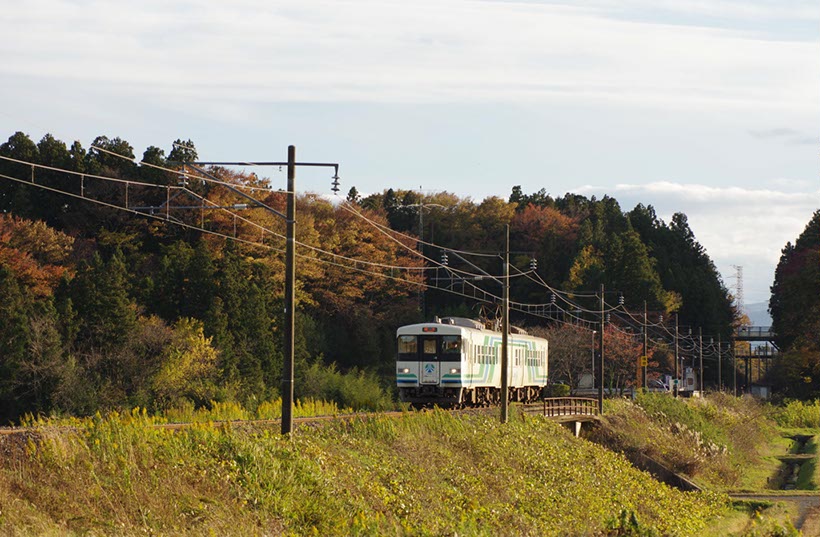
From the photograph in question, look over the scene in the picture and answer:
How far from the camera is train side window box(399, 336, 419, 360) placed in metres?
40.9

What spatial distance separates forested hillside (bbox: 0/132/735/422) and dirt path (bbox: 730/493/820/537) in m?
12.9

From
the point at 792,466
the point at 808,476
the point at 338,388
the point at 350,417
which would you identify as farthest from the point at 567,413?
the point at 350,417

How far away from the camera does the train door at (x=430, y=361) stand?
40.2 metres

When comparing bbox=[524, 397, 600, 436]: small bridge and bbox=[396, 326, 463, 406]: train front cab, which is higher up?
bbox=[396, 326, 463, 406]: train front cab

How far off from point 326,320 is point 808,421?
110 feet

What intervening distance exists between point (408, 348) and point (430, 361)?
3.91 feet

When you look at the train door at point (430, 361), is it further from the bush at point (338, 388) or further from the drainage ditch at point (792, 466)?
the drainage ditch at point (792, 466)

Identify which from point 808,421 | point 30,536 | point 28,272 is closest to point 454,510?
point 30,536

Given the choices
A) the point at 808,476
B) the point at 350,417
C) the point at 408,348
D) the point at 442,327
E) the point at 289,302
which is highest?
the point at 289,302

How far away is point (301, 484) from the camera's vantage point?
2055cm

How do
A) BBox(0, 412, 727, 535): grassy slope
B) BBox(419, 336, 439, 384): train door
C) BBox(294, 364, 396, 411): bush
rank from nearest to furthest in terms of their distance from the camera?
BBox(0, 412, 727, 535): grassy slope < BBox(419, 336, 439, 384): train door < BBox(294, 364, 396, 411): bush

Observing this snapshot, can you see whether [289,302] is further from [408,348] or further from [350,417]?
[408,348]

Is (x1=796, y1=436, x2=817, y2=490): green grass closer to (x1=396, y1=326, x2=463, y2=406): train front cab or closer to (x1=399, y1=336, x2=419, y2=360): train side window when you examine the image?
(x1=396, y1=326, x2=463, y2=406): train front cab

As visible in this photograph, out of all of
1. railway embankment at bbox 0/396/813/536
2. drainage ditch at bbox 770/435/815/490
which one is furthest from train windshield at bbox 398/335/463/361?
drainage ditch at bbox 770/435/815/490
